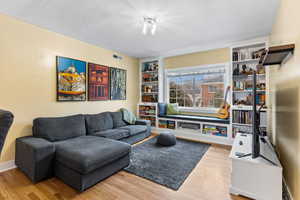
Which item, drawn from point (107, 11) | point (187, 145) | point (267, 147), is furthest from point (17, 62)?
point (267, 147)

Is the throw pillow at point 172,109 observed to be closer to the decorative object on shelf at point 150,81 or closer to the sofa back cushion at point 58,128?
the decorative object on shelf at point 150,81

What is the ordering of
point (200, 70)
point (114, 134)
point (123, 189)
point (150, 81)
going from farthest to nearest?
point (150, 81) → point (200, 70) → point (114, 134) → point (123, 189)

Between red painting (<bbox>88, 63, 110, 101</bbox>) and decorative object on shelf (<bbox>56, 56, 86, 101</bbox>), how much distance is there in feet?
0.57

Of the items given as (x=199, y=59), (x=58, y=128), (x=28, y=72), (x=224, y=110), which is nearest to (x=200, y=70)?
(x=199, y=59)

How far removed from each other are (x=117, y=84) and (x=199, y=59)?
8.03 feet

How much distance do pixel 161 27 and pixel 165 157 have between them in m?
2.45

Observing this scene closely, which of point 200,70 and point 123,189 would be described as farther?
point 200,70

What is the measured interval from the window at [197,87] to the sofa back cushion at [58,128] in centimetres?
287

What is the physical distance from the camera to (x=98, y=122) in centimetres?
307

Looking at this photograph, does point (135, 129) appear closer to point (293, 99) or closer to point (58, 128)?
point (58, 128)

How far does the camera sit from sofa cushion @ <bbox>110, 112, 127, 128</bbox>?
3482mm

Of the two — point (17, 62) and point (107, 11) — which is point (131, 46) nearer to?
point (107, 11)

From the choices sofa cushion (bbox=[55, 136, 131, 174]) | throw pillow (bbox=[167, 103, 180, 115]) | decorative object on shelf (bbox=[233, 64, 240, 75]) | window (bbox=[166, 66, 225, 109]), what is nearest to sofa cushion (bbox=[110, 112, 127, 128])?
sofa cushion (bbox=[55, 136, 131, 174])

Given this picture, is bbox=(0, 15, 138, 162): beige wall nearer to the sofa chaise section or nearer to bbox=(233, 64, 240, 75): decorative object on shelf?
the sofa chaise section
